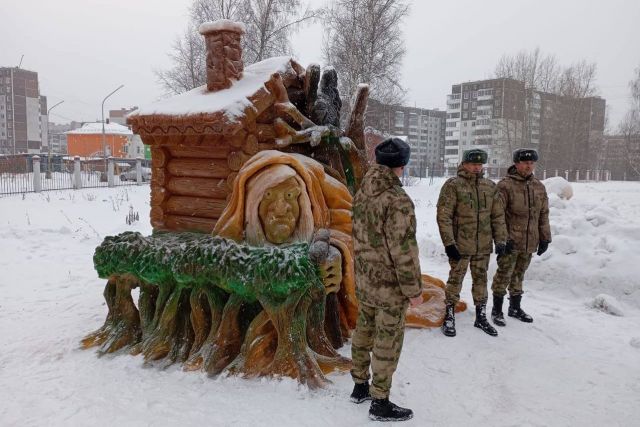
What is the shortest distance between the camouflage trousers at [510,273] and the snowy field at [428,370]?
0.42 m

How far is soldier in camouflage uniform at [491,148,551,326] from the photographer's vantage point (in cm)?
548

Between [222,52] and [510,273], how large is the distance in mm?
4205

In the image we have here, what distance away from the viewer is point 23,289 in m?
6.74

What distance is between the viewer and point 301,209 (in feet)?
14.8

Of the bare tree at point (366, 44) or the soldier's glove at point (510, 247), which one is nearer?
the soldier's glove at point (510, 247)

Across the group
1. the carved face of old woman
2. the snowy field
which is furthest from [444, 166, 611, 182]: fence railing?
the carved face of old woman

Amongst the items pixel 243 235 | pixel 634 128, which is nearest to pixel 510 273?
pixel 243 235

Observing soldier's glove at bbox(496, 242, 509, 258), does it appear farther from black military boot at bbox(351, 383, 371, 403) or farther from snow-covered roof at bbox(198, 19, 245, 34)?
snow-covered roof at bbox(198, 19, 245, 34)

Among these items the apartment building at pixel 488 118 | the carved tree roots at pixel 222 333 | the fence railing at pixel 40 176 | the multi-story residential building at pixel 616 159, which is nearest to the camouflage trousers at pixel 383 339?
the carved tree roots at pixel 222 333

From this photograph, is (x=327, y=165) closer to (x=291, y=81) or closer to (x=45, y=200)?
(x=291, y=81)

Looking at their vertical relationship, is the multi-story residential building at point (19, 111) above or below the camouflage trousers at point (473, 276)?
above

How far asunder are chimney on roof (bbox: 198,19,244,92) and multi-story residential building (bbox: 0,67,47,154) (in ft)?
219

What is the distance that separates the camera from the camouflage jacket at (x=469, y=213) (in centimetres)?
507

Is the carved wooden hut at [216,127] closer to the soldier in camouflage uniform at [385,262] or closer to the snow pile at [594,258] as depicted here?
the soldier in camouflage uniform at [385,262]
